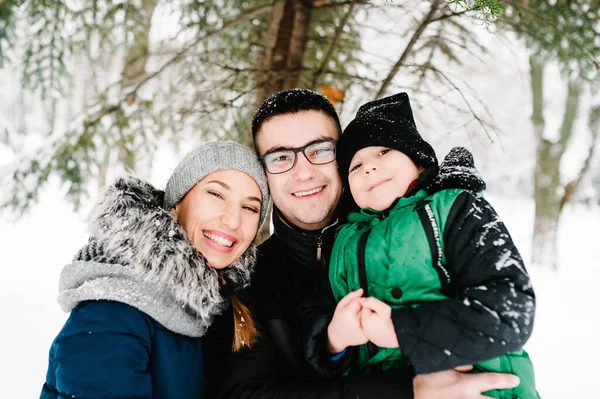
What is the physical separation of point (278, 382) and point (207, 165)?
103 centimetres

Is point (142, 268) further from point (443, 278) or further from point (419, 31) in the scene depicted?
point (419, 31)

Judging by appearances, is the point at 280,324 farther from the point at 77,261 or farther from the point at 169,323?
the point at 77,261

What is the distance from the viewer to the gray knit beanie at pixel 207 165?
194 cm

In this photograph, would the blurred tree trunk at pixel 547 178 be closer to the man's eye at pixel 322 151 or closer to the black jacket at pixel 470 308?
the man's eye at pixel 322 151

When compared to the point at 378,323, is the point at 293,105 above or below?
above

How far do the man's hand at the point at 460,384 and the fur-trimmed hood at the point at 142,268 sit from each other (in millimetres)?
887

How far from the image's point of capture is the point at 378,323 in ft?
4.55

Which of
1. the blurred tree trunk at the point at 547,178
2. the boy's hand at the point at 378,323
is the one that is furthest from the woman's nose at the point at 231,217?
the blurred tree trunk at the point at 547,178


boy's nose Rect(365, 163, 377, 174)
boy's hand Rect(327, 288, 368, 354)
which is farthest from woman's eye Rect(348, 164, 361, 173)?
boy's hand Rect(327, 288, 368, 354)

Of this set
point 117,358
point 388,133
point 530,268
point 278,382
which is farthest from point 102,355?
point 530,268

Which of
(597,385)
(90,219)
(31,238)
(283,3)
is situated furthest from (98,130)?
(31,238)

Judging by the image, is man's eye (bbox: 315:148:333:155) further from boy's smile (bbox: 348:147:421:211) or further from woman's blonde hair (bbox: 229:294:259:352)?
woman's blonde hair (bbox: 229:294:259:352)

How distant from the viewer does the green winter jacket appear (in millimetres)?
1313

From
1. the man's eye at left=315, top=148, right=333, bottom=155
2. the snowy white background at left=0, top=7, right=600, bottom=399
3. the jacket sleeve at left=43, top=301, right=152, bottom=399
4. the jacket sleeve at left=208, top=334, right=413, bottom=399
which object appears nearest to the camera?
the jacket sleeve at left=43, top=301, right=152, bottom=399
